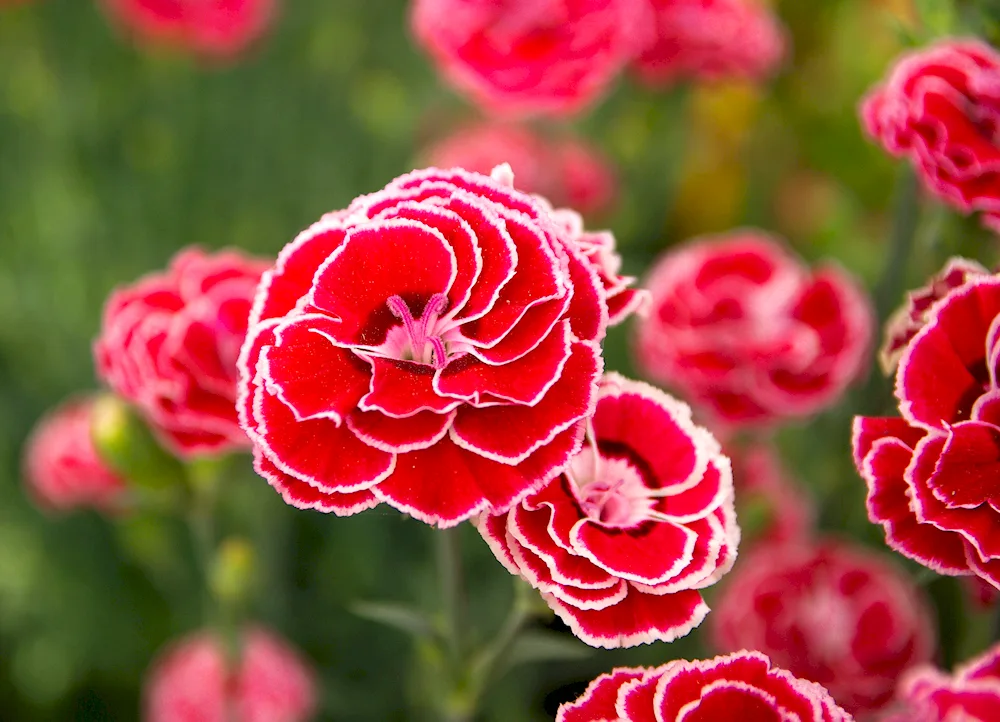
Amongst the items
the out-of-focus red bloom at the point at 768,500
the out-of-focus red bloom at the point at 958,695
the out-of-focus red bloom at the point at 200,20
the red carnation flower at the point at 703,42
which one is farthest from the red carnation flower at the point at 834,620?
the out-of-focus red bloom at the point at 200,20

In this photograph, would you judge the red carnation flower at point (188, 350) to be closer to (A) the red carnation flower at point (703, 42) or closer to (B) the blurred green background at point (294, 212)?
(B) the blurred green background at point (294, 212)

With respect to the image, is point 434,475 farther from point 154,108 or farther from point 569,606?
point 154,108

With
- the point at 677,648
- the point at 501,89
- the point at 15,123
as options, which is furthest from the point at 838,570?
the point at 15,123

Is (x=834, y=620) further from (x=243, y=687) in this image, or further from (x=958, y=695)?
(x=243, y=687)

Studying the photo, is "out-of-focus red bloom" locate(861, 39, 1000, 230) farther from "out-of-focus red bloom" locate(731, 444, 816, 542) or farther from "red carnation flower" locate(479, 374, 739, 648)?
"out-of-focus red bloom" locate(731, 444, 816, 542)

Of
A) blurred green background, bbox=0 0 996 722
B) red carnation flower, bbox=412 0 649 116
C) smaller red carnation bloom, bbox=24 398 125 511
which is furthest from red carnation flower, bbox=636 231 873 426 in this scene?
smaller red carnation bloom, bbox=24 398 125 511

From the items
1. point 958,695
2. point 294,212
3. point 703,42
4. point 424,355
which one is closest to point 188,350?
point 424,355
